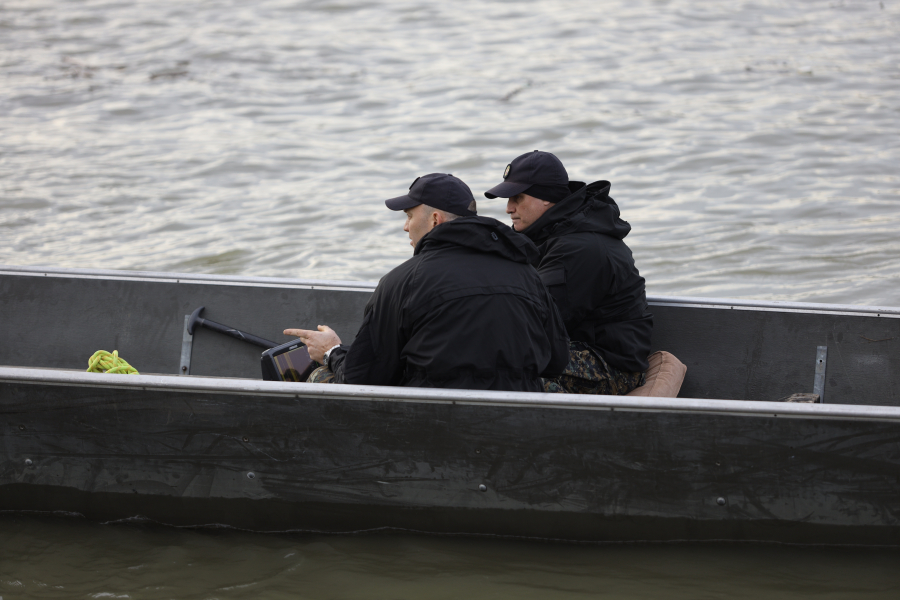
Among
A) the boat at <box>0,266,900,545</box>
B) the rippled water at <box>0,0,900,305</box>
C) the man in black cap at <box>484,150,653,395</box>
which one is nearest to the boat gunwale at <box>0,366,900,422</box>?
the boat at <box>0,266,900,545</box>

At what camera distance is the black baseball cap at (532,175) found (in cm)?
324

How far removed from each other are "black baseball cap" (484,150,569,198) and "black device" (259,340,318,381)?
3.63 ft

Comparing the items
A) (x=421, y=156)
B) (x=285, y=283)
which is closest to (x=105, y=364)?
(x=285, y=283)

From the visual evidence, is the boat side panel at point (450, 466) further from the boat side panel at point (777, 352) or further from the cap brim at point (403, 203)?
the boat side panel at point (777, 352)

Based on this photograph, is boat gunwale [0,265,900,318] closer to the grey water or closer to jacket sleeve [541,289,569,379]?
jacket sleeve [541,289,569,379]

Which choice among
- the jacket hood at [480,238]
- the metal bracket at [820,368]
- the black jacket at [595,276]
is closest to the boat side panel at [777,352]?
the metal bracket at [820,368]

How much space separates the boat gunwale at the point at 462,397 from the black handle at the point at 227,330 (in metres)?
1.28

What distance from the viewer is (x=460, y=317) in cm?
261

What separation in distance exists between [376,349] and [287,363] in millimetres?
891

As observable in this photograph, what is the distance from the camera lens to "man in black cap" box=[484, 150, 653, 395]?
317 cm

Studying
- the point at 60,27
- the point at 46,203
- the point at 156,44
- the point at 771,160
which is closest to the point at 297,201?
the point at 46,203

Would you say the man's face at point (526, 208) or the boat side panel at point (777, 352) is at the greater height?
the man's face at point (526, 208)

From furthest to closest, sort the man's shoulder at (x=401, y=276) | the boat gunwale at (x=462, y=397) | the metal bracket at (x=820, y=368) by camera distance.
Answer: the metal bracket at (x=820, y=368), the man's shoulder at (x=401, y=276), the boat gunwale at (x=462, y=397)

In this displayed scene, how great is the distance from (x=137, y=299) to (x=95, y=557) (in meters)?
1.63
